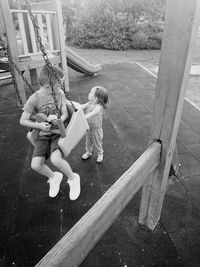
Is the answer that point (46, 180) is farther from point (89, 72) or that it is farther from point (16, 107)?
point (89, 72)

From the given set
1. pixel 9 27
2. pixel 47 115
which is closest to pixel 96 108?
pixel 47 115

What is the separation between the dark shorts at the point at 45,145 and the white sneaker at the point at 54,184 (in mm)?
387

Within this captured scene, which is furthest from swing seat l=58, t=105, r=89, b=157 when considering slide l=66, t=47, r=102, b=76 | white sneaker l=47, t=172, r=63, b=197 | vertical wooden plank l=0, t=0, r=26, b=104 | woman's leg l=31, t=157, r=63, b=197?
slide l=66, t=47, r=102, b=76

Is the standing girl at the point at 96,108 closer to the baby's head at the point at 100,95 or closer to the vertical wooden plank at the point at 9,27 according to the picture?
the baby's head at the point at 100,95

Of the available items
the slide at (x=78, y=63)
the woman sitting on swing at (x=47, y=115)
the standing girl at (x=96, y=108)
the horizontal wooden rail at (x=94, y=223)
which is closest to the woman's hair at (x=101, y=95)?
the standing girl at (x=96, y=108)

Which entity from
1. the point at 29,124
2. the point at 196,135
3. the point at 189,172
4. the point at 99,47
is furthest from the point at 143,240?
the point at 99,47

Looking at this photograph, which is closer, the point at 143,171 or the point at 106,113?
the point at 143,171

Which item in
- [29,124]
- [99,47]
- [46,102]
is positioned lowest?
[99,47]

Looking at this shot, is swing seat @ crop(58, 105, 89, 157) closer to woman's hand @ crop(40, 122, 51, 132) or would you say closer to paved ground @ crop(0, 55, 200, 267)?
woman's hand @ crop(40, 122, 51, 132)

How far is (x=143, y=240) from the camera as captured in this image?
6.59ft

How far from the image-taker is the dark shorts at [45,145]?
7.39ft

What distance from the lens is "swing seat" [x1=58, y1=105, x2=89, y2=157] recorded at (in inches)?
78.2

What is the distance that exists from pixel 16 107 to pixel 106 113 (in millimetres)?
1839

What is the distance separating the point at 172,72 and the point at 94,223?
94 cm
